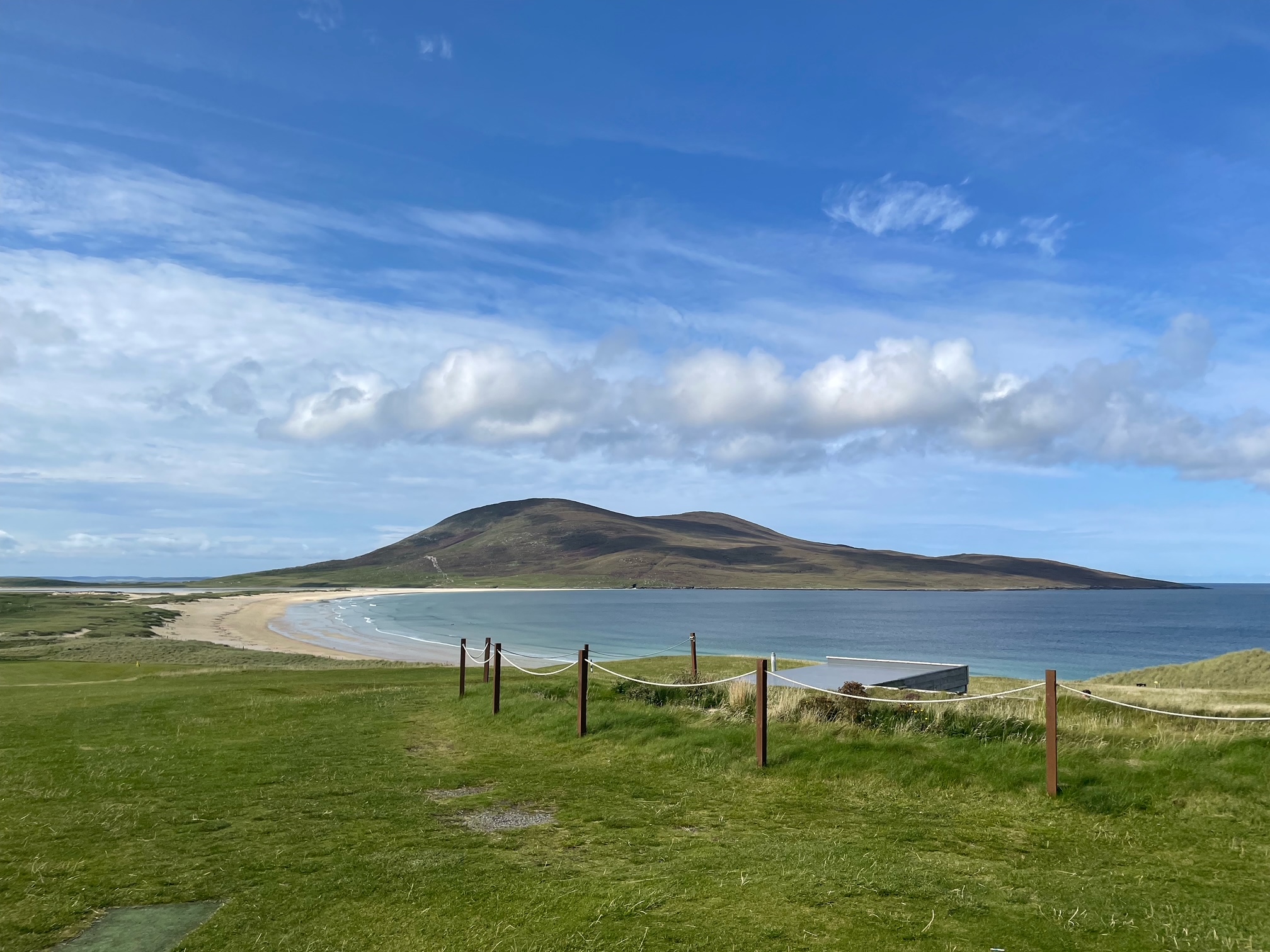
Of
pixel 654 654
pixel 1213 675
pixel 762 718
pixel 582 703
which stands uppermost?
pixel 762 718

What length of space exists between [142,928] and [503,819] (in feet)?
15.4

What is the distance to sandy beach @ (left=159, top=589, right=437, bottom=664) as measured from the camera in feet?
222

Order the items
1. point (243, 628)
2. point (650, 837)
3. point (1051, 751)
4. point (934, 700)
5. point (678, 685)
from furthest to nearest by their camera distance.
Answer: point (243, 628)
point (678, 685)
point (934, 700)
point (1051, 751)
point (650, 837)

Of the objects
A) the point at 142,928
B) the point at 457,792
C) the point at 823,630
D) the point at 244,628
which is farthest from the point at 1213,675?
the point at 244,628

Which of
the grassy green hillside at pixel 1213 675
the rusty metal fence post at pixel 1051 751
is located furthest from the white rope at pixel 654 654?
the rusty metal fence post at pixel 1051 751

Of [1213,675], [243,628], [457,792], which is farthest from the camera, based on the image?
[243,628]

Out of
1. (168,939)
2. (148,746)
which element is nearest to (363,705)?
(148,746)

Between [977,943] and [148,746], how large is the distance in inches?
590

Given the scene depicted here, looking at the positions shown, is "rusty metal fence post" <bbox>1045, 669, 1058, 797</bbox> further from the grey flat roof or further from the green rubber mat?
the green rubber mat

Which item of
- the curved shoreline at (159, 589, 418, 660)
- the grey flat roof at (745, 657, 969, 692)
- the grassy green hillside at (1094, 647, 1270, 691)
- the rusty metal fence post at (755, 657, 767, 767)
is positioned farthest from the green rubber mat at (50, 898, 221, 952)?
the curved shoreline at (159, 589, 418, 660)

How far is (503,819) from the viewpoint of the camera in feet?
35.7

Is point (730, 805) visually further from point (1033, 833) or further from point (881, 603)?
point (881, 603)

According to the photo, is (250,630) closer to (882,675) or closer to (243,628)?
(243,628)

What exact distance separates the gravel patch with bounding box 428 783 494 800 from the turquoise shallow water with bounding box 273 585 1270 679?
4959 cm
